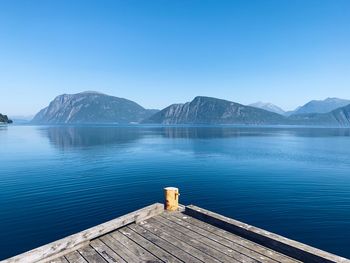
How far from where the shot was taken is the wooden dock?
7906mm

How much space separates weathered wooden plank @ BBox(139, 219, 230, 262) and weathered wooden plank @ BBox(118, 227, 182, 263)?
62 centimetres

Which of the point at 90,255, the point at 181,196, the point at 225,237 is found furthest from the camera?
the point at 181,196

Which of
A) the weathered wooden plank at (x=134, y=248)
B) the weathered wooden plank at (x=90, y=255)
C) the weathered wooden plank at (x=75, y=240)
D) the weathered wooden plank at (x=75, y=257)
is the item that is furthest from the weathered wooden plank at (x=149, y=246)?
the weathered wooden plank at (x=75, y=257)

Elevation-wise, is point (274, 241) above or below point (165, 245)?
above

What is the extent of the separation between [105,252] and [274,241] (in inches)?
230

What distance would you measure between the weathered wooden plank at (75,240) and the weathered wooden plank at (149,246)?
1.55 ft

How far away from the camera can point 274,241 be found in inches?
334

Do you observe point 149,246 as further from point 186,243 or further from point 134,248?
point 186,243

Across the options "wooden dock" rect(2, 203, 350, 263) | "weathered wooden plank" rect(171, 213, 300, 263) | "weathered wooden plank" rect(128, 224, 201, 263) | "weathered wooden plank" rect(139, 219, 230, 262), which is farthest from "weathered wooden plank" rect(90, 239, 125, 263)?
"weathered wooden plank" rect(171, 213, 300, 263)

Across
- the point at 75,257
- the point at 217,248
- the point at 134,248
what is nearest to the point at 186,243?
the point at 217,248

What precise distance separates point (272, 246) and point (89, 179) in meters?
26.2

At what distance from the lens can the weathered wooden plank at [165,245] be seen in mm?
8055

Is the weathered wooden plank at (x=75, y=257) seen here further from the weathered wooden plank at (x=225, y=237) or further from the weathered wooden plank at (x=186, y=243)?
the weathered wooden plank at (x=225, y=237)

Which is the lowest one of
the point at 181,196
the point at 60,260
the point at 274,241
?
the point at 181,196
